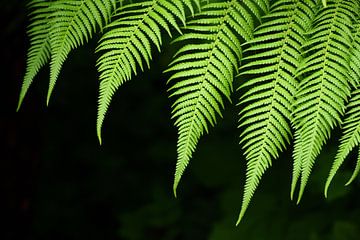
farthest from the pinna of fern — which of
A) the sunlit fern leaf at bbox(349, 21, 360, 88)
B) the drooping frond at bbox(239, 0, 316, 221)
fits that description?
the sunlit fern leaf at bbox(349, 21, 360, 88)

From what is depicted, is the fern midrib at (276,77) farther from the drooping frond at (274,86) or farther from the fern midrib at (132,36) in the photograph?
the fern midrib at (132,36)

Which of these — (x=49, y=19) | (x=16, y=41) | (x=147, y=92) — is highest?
(x=49, y=19)

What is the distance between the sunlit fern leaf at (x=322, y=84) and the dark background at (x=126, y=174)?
922 millimetres

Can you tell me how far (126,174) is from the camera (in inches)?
135

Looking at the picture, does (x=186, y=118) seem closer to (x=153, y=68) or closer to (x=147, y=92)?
(x=153, y=68)

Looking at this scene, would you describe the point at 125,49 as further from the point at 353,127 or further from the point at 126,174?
the point at 126,174

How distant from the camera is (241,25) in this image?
49.5 inches

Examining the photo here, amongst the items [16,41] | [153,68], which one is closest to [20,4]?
[16,41]

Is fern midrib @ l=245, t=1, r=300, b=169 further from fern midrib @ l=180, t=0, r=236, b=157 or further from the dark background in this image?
the dark background

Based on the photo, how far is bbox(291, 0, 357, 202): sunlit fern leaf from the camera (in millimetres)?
1182

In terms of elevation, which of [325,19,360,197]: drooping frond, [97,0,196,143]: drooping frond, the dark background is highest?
[97,0,196,143]: drooping frond

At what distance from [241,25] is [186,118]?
0.34 meters

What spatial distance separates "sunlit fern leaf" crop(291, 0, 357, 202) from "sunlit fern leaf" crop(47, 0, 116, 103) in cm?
63

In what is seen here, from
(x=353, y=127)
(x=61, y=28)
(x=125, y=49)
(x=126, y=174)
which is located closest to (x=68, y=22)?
(x=61, y=28)
